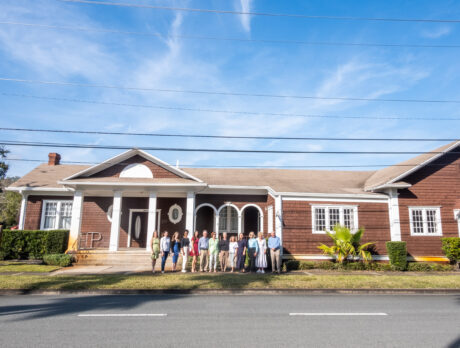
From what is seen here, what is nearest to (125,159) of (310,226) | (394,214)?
(310,226)

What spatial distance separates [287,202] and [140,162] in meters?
8.16

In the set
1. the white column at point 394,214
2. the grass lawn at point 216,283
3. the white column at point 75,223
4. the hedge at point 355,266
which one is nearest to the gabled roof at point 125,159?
the white column at point 75,223

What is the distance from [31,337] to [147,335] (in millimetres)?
1735

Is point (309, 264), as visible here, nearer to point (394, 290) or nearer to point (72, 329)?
point (394, 290)

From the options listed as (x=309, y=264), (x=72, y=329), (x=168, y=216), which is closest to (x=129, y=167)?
(x=168, y=216)

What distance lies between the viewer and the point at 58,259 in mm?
14797

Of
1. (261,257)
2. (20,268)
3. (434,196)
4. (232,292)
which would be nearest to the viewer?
(232,292)

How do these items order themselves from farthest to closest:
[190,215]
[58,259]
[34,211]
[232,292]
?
[34,211] < [190,215] < [58,259] < [232,292]

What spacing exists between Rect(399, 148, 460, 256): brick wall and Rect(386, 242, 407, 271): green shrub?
136 centimetres

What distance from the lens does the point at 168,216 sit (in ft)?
66.5

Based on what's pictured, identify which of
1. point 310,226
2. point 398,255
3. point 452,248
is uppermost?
point 310,226

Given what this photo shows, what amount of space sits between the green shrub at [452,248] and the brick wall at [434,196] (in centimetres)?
58

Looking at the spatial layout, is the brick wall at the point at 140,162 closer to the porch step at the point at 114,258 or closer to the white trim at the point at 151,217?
the white trim at the point at 151,217

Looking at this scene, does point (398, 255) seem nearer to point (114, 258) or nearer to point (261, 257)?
point (261, 257)
